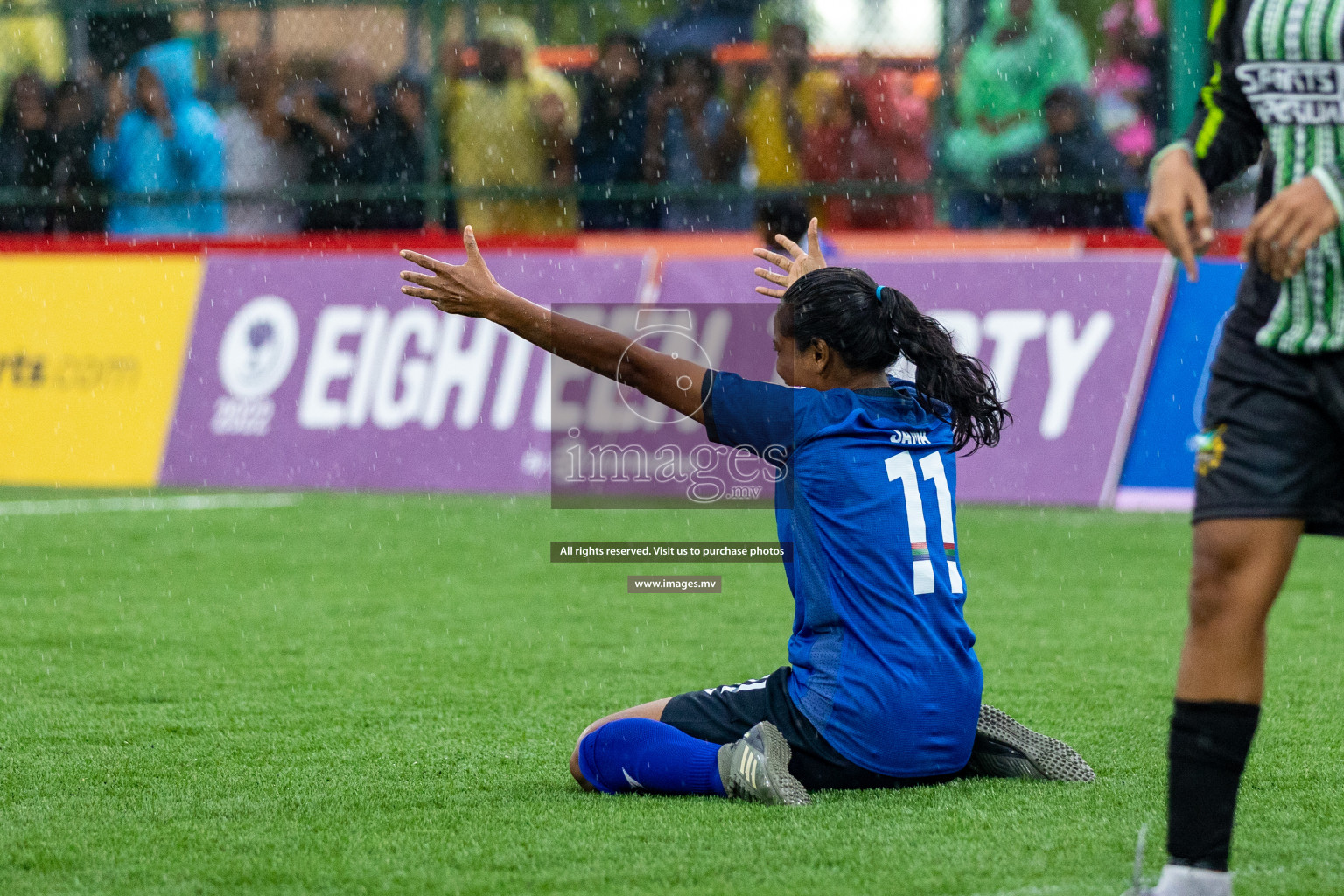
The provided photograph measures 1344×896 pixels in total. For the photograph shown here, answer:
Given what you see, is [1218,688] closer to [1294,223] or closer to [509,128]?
[1294,223]

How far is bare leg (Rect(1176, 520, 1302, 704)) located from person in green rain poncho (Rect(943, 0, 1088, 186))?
873 centimetres

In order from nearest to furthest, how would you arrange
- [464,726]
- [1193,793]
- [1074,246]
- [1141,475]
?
[1193,793] → [464,726] → [1141,475] → [1074,246]

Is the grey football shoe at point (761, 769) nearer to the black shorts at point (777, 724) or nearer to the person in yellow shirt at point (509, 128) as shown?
the black shorts at point (777, 724)

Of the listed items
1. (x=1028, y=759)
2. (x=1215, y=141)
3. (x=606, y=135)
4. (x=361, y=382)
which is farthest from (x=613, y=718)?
(x=606, y=135)

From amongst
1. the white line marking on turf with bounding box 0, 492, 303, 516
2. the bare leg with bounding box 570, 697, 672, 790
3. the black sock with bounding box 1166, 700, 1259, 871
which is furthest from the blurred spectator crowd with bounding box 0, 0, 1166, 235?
the black sock with bounding box 1166, 700, 1259, 871

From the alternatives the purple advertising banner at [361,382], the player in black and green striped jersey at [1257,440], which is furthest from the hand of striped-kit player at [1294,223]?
the purple advertising banner at [361,382]

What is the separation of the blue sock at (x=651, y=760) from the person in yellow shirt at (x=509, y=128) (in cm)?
875

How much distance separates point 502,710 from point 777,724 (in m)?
1.41

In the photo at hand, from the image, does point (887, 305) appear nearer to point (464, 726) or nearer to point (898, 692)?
point (898, 692)

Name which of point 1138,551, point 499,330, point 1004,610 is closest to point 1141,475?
point 1138,551

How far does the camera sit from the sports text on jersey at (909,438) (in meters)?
4.06

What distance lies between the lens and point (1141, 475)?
10.0 meters

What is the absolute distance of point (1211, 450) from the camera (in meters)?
3.11

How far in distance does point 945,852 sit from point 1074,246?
7625mm
